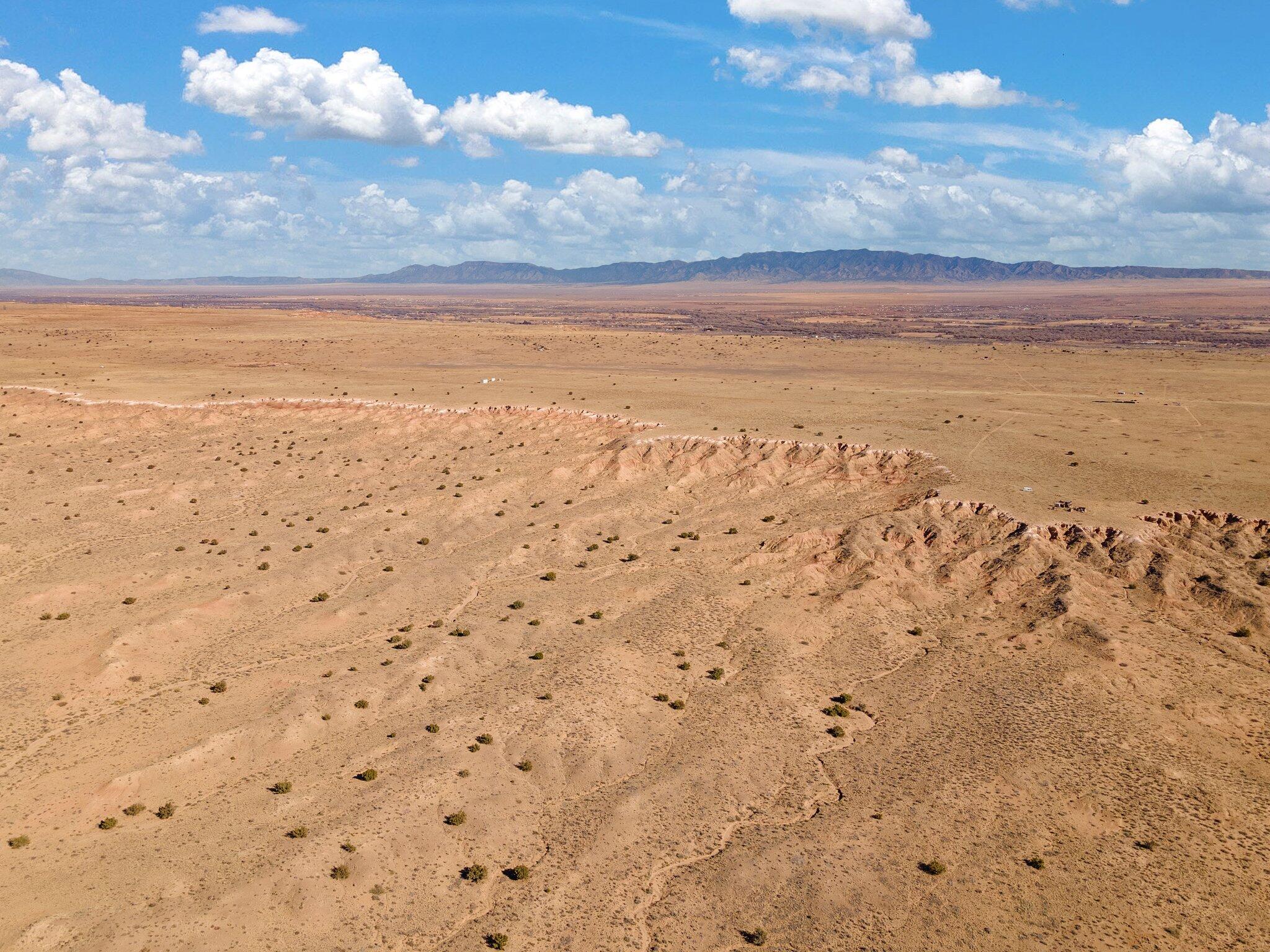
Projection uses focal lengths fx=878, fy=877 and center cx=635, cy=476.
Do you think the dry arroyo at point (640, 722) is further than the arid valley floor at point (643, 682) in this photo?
No

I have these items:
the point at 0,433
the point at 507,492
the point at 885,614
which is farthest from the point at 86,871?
the point at 0,433

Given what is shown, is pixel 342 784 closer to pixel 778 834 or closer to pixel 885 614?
pixel 778 834

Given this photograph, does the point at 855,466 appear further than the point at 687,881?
Yes

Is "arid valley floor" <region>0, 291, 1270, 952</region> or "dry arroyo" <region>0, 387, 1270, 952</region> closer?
"dry arroyo" <region>0, 387, 1270, 952</region>

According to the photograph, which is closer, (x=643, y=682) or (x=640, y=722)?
(x=640, y=722)
